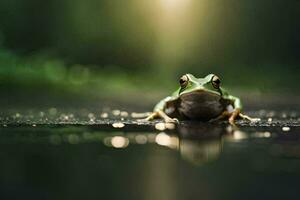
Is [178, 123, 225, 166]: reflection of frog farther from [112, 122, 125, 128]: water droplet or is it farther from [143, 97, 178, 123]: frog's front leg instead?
[112, 122, 125, 128]: water droplet

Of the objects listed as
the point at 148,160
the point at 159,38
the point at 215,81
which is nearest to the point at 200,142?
the point at 148,160

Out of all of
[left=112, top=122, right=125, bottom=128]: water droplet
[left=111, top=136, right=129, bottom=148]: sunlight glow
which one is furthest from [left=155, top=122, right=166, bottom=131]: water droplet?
[left=111, top=136, right=129, bottom=148]: sunlight glow

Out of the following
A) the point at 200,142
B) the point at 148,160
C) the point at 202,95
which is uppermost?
the point at 202,95

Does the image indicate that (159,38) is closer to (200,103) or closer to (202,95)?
(200,103)

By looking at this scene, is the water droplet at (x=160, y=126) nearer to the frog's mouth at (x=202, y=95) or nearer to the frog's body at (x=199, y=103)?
the frog's body at (x=199, y=103)

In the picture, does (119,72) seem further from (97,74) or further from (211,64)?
(211,64)

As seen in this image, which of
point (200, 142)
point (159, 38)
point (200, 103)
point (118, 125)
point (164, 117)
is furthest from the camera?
point (159, 38)

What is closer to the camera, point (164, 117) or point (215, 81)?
point (215, 81)
